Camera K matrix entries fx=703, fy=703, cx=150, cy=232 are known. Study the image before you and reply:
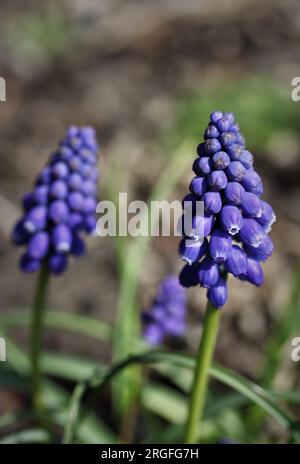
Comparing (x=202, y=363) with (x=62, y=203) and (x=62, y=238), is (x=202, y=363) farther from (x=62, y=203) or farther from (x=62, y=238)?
(x=62, y=203)

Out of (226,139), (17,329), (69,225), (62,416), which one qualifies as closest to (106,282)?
(17,329)

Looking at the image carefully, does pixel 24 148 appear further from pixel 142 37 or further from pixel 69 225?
pixel 69 225

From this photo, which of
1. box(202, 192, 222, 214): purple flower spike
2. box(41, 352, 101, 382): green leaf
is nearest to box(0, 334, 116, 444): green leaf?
box(41, 352, 101, 382): green leaf

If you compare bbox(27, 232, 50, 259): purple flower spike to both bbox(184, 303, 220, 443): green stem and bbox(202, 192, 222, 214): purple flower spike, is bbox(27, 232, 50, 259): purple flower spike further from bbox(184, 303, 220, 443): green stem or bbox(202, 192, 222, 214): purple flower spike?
bbox(202, 192, 222, 214): purple flower spike

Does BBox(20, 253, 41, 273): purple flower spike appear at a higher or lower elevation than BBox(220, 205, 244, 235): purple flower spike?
higher

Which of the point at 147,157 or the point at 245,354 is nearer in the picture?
the point at 245,354

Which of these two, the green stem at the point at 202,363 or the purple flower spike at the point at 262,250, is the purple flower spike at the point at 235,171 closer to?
the purple flower spike at the point at 262,250

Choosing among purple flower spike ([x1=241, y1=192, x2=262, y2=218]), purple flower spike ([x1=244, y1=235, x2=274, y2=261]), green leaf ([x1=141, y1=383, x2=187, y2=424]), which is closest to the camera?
purple flower spike ([x1=241, y1=192, x2=262, y2=218])
